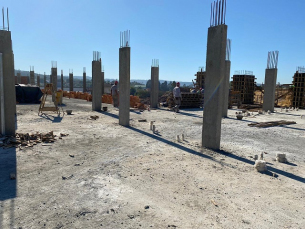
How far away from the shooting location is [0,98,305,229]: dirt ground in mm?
3182

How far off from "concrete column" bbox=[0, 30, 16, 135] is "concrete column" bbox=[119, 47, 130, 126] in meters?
3.95

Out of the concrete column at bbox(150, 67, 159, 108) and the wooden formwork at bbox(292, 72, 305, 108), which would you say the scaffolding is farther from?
the concrete column at bbox(150, 67, 159, 108)

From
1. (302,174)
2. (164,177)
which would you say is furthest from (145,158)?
(302,174)

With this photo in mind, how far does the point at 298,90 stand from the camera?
831 inches

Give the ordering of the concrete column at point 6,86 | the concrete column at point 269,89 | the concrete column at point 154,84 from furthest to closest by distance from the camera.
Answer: the concrete column at point 154,84
the concrete column at point 269,89
the concrete column at point 6,86

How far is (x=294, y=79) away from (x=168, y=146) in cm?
1958

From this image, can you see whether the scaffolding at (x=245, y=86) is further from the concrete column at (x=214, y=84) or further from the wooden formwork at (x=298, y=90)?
the concrete column at (x=214, y=84)

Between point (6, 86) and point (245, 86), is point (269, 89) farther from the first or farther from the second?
point (6, 86)

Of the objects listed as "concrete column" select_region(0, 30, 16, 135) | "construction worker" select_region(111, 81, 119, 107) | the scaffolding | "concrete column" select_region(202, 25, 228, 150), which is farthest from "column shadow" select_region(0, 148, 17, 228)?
the scaffolding

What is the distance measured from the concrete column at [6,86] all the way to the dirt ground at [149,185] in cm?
167

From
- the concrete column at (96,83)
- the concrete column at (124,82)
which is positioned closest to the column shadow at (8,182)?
the concrete column at (124,82)

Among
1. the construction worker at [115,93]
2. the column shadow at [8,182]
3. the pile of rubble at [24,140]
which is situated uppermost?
the construction worker at [115,93]

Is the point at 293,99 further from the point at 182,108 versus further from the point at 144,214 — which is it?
the point at 144,214

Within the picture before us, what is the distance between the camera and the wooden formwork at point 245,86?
2303 centimetres
